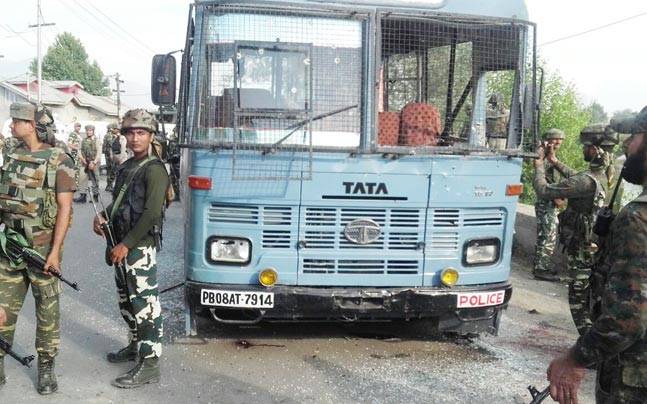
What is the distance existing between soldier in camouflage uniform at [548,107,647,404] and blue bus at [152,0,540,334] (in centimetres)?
237

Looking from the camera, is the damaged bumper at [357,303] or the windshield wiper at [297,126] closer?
the windshield wiper at [297,126]

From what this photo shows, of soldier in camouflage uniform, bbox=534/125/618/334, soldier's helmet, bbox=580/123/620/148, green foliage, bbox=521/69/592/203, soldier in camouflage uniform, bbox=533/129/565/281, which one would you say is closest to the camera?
soldier in camouflage uniform, bbox=534/125/618/334

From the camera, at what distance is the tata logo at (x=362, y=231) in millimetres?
4680

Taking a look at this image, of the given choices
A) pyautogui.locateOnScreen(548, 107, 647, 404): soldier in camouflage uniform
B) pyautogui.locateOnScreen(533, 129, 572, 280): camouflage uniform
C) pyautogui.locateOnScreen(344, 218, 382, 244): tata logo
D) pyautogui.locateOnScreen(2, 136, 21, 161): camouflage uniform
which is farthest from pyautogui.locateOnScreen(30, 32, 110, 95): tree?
pyautogui.locateOnScreen(548, 107, 647, 404): soldier in camouflage uniform

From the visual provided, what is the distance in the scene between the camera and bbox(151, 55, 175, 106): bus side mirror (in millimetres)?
4773

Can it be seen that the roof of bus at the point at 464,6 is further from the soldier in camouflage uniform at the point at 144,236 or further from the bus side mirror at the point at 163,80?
the soldier in camouflage uniform at the point at 144,236

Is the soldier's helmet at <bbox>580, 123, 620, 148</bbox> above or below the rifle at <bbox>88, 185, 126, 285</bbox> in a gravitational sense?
above

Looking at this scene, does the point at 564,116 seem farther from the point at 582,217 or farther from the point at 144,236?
the point at 144,236

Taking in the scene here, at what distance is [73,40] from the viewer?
317ft

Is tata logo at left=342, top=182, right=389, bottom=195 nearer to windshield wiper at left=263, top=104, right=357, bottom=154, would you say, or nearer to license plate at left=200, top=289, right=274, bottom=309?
windshield wiper at left=263, top=104, right=357, bottom=154

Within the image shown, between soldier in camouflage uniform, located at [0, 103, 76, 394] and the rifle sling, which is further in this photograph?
the rifle sling

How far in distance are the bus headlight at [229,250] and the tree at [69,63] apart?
9676cm

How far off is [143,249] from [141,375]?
0.84m

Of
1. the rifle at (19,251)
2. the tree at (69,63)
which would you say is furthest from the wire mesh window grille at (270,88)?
the tree at (69,63)
